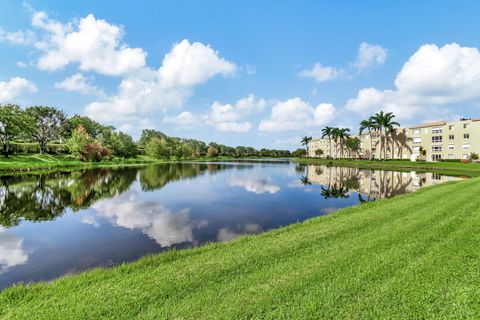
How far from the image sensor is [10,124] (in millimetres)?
55656

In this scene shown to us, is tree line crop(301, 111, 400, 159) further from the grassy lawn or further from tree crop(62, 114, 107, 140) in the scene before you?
tree crop(62, 114, 107, 140)

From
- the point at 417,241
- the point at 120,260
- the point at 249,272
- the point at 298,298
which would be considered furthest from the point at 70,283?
the point at 417,241

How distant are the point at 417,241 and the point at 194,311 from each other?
786 centimetres

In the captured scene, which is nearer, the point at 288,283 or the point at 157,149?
the point at 288,283

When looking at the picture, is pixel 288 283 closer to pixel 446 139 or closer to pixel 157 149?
pixel 446 139

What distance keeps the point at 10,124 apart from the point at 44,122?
21851 mm

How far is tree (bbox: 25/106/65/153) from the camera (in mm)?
73175

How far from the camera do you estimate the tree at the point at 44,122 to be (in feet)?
240

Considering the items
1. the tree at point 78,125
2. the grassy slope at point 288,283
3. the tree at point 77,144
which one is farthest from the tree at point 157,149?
the grassy slope at point 288,283

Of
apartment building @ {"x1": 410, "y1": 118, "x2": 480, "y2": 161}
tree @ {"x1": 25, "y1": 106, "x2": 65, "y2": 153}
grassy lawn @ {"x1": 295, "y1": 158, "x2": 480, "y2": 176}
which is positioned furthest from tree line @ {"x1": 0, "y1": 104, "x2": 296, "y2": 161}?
apartment building @ {"x1": 410, "y1": 118, "x2": 480, "y2": 161}

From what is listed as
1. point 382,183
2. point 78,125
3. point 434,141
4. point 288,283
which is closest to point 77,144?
point 78,125

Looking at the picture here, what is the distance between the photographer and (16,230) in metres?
12.3

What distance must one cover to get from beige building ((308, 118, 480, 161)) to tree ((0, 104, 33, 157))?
339 feet

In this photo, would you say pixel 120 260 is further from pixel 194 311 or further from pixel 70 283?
pixel 194 311
